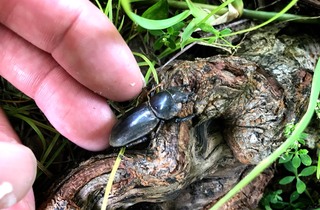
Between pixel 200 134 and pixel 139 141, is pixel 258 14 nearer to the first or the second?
pixel 200 134

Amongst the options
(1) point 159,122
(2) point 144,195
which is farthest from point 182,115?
(2) point 144,195

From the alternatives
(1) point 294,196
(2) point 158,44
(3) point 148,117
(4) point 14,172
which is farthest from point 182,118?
(1) point 294,196

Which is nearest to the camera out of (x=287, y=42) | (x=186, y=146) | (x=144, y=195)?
(x=186, y=146)

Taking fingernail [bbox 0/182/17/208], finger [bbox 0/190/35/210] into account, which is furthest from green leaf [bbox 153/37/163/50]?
fingernail [bbox 0/182/17/208]

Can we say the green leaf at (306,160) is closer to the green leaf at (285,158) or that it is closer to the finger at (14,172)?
the green leaf at (285,158)

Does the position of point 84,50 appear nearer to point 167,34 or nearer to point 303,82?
point 167,34

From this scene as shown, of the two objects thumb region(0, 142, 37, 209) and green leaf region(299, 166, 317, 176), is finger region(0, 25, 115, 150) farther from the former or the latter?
green leaf region(299, 166, 317, 176)

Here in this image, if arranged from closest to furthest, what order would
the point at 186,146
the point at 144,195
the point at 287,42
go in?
the point at 186,146, the point at 144,195, the point at 287,42
